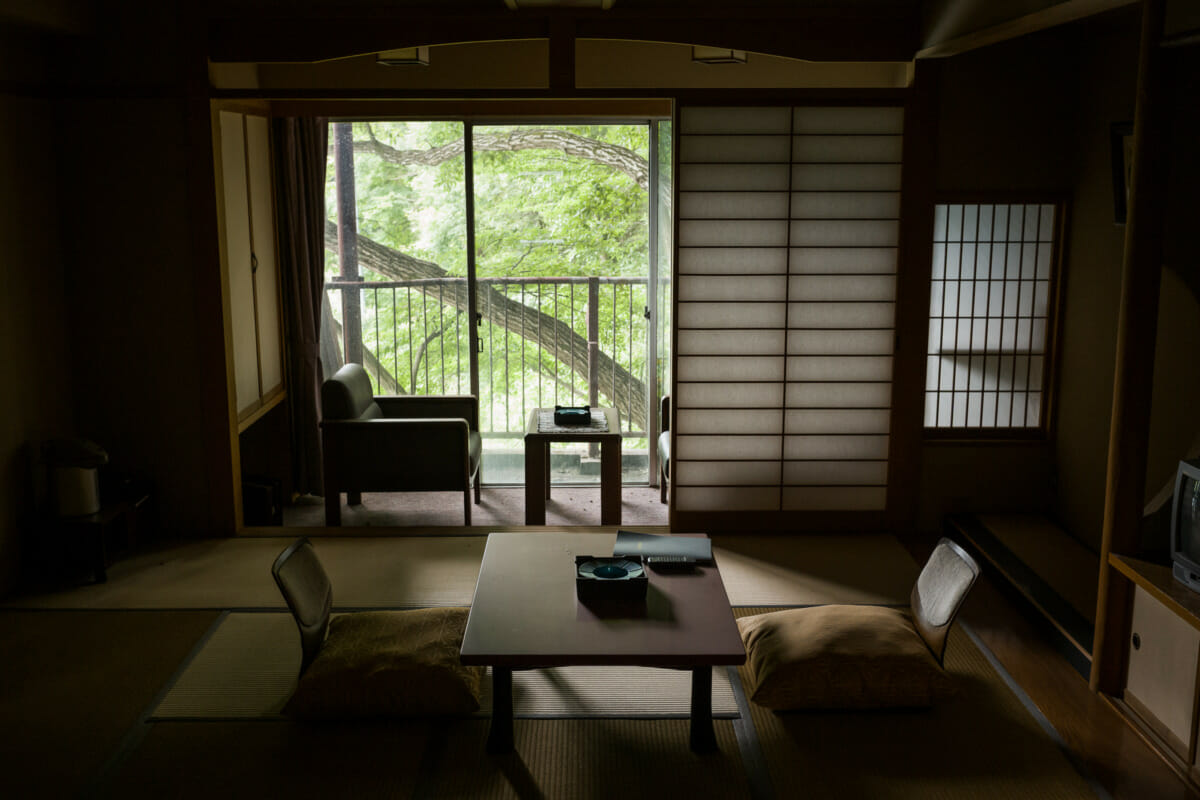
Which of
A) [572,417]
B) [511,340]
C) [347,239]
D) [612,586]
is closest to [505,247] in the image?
[511,340]

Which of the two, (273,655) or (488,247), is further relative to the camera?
(488,247)

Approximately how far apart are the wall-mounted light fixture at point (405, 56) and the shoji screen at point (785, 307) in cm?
126

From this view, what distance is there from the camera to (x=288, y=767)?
9.48ft

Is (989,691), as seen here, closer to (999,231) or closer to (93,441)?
(999,231)

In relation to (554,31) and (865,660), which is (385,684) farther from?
(554,31)

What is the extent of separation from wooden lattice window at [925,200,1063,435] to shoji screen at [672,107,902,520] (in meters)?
0.32

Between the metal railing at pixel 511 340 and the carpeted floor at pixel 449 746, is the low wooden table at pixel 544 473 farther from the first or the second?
the carpeted floor at pixel 449 746

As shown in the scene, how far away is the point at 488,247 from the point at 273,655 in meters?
3.04

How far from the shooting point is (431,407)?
5.60m

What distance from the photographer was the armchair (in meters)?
4.98

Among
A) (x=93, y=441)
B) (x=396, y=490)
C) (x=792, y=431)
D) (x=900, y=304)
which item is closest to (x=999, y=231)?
(x=900, y=304)

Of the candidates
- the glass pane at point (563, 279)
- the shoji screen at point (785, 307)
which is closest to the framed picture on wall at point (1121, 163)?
the shoji screen at point (785, 307)

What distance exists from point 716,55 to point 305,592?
2994mm

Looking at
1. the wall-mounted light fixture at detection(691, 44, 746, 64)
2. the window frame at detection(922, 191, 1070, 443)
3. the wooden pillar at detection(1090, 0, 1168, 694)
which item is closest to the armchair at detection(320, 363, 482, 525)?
the wall-mounted light fixture at detection(691, 44, 746, 64)
